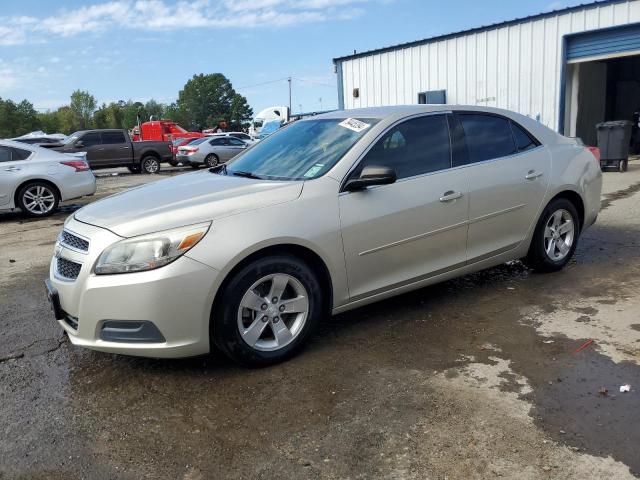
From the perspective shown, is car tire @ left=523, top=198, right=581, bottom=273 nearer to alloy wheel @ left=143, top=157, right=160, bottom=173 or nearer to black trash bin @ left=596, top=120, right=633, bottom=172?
black trash bin @ left=596, top=120, right=633, bottom=172

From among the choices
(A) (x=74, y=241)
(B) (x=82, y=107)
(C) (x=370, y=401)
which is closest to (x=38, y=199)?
(A) (x=74, y=241)

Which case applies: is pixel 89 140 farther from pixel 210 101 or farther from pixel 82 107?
pixel 210 101

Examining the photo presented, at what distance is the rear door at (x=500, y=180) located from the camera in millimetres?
4449

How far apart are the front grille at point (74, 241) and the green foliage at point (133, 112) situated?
8689 cm

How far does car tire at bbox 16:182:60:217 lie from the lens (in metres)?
10.3

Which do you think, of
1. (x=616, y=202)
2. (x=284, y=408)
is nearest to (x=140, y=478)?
(x=284, y=408)

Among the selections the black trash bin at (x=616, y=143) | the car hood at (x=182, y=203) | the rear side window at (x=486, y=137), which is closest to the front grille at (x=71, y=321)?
the car hood at (x=182, y=203)

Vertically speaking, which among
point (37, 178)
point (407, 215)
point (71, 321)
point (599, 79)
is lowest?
point (71, 321)

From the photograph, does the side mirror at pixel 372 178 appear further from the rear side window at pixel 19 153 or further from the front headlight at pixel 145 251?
the rear side window at pixel 19 153

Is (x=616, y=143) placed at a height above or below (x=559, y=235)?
above

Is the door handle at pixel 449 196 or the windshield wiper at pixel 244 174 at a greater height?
the windshield wiper at pixel 244 174

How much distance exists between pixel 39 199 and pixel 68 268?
7.90m

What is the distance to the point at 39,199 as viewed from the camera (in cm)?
1044

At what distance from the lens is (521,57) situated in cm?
1648
